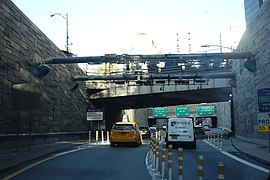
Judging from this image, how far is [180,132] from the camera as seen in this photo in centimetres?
2439

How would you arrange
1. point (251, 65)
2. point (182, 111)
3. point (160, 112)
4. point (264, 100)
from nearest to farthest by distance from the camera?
point (264, 100) < point (251, 65) < point (182, 111) < point (160, 112)

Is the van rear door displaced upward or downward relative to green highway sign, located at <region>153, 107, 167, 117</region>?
downward

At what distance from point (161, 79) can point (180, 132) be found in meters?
13.2

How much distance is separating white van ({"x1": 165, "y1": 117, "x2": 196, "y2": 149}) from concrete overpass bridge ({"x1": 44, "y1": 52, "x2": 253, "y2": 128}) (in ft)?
17.5

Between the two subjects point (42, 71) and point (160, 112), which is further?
point (160, 112)

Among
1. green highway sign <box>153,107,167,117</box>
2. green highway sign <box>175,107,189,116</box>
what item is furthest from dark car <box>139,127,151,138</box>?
green highway sign <box>153,107,167,117</box>

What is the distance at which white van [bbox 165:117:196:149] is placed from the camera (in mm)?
24031

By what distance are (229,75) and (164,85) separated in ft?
25.8

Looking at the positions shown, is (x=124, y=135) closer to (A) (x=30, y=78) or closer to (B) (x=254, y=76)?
(A) (x=30, y=78)

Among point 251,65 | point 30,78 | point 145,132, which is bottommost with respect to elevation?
point 145,132

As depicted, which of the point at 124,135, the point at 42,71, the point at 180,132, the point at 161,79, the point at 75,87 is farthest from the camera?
the point at 161,79

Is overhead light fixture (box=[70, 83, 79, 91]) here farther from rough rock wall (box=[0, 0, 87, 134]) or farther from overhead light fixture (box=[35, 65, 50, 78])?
overhead light fixture (box=[35, 65, 50, 78])

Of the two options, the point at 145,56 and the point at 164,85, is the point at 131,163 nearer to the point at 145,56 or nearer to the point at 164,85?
the point at 145,56

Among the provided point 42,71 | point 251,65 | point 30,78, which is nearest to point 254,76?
point 251,65
